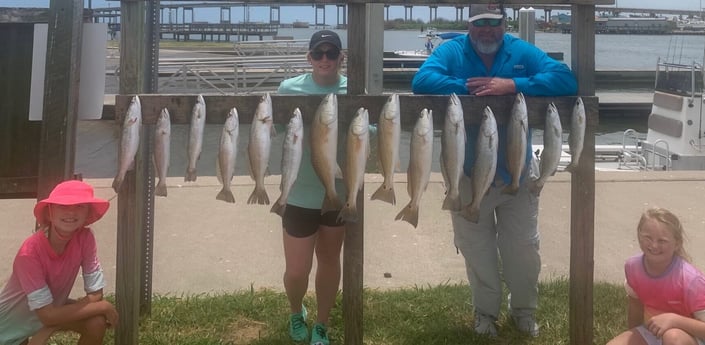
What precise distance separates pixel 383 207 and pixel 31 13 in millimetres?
4298

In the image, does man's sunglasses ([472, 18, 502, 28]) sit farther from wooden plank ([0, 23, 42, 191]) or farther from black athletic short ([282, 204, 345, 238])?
wooden plank ([0, 23, 42, 191])

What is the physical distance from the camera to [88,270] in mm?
3242

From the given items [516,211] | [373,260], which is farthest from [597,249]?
[516,211]

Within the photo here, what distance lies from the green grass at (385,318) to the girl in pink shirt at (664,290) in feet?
2.74

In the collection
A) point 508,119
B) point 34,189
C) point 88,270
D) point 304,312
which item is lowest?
point 304,312

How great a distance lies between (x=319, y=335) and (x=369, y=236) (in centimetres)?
240

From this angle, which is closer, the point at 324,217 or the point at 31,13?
the point at 31,13

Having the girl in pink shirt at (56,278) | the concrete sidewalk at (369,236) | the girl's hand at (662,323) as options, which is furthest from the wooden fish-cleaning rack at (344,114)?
the concrete sidewalk at (369,236)

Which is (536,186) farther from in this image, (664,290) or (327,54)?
(327,54)

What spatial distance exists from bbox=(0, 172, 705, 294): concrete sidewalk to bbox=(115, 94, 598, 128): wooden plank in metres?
1.94

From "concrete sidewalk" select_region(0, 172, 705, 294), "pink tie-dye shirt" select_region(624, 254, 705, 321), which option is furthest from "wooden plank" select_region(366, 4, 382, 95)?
"pink tie-dye shirt" select_region(624, 254, 705, 321)

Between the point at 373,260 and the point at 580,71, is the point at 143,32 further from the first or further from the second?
the point at 373,260

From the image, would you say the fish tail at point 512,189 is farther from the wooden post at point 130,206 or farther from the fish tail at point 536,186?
the wooden post at point 130,206

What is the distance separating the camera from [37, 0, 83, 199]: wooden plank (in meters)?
3.49
